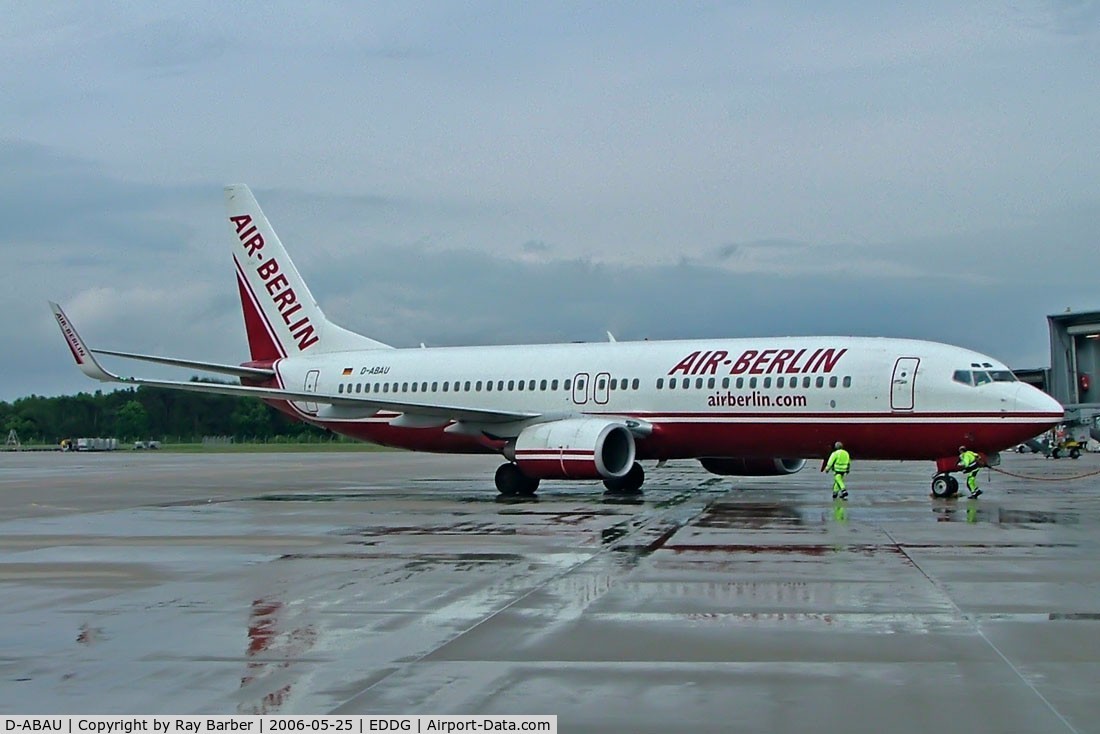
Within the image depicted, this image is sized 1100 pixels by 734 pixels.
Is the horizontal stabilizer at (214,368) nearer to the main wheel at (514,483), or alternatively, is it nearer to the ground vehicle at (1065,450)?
the main wheel at (514,483)

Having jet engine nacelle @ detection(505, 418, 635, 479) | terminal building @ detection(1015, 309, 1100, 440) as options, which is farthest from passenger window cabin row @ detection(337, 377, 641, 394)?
terminal building @ detection(1015, 309, 1100, 440)

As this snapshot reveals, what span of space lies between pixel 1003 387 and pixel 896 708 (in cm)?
1888

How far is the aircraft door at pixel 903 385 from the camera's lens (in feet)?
82.8

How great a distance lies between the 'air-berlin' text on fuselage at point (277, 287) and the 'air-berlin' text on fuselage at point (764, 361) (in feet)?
41.9

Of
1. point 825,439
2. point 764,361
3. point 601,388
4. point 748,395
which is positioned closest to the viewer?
point 825,439

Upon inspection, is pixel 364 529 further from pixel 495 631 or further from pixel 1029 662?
pixel 1029 662

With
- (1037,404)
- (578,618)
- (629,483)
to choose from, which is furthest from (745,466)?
(578,618)

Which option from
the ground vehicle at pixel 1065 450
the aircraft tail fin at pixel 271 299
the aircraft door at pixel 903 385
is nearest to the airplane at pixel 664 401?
the aircraft door at pixel 903 385

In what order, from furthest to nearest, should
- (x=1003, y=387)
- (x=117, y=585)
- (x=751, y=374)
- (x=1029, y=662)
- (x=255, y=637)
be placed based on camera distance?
(x=751, y=374), (x=1003, y=387), (x=117, y=585), (x=255, y=637), (x=1029, y=662)

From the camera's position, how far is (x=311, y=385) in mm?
35031

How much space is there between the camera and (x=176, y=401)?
96938 millimetres

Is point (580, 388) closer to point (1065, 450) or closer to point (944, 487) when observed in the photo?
point (944, 487)

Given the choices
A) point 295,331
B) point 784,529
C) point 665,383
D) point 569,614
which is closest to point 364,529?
point 784,529

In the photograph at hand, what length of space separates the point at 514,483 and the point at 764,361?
6.02 meters
